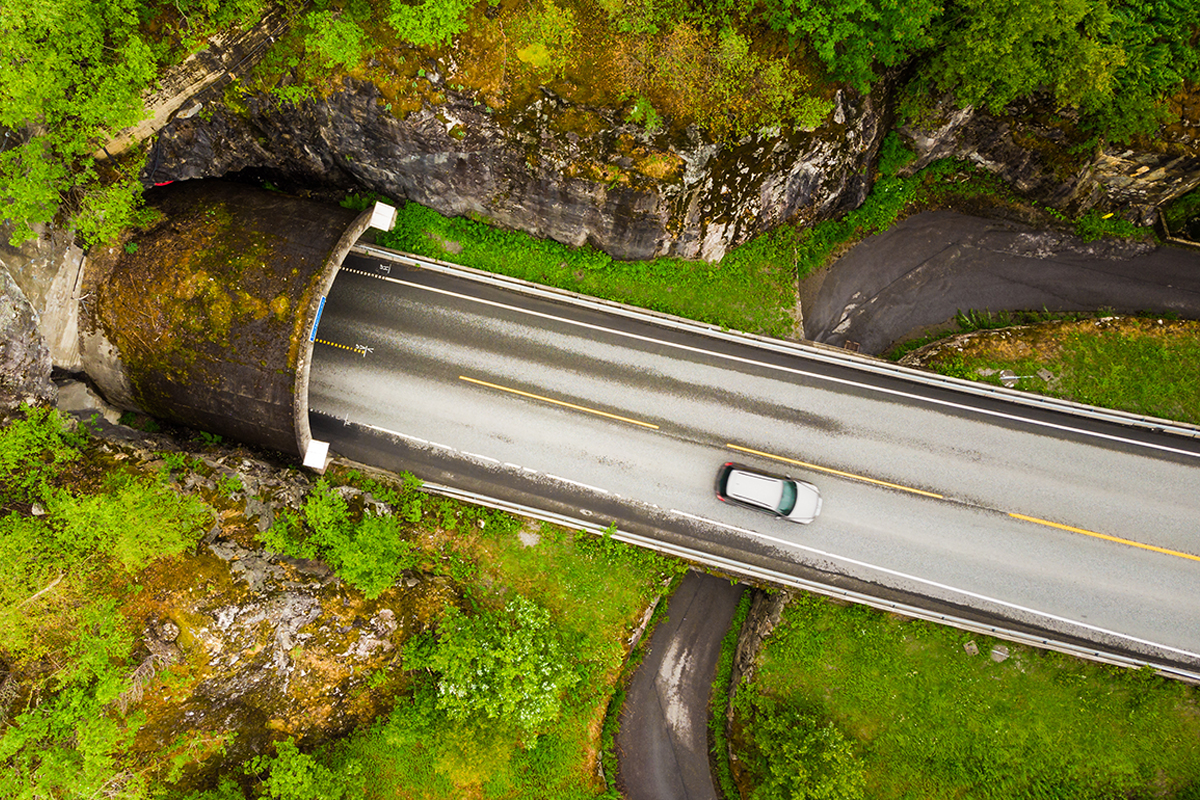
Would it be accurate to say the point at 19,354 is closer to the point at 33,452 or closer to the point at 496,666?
the point at 33,452

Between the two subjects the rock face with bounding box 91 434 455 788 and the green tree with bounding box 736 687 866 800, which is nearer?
the rock face with bounding box 91 434 455 788

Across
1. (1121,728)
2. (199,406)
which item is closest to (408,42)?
(199,406)

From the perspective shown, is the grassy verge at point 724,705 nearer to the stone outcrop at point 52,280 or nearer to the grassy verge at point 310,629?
the grassy verge at point 310,629

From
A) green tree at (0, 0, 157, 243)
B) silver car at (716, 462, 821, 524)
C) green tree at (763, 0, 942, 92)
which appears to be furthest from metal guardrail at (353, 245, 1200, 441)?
green tree at (763, 0, 942, 92)

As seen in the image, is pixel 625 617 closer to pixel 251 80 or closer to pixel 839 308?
pixel 839 308

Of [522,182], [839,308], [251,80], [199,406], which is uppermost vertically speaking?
[251,80]

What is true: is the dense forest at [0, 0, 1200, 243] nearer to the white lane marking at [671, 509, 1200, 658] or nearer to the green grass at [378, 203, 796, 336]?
the green grass at [378, 203, 796, 336]
